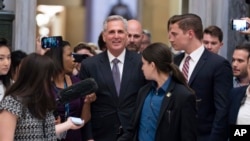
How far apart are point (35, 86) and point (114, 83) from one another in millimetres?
1910

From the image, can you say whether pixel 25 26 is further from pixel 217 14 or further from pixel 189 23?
pixel 189 23

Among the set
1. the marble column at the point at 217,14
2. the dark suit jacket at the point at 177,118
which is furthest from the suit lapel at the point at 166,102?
the marble column at the point at 217,14

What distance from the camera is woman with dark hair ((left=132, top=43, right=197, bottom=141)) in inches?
224

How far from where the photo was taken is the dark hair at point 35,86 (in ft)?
16.6

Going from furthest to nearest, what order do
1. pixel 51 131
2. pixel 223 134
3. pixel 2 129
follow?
pixel 223 134, pixel 51 131, pixel 2 129

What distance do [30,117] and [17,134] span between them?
0.15m

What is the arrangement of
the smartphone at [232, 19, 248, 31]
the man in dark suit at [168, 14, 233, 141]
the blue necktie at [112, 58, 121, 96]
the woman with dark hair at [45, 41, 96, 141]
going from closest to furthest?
1. the man in dark suit at [168, 14, 233, 141]
2. the woman with dark hair at [45, 41, 96, 141]
3. the blue necktie at [112, 58, 121, 96]
4. the smartphone at [232, 19, 248, 31]

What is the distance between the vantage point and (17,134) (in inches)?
199

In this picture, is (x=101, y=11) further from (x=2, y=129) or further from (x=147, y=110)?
(x=2, y=129)

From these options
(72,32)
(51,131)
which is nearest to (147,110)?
(51,131)

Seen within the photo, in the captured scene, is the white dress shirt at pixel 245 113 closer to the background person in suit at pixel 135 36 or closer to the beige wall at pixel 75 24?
the background person in suit at pixel 135 36

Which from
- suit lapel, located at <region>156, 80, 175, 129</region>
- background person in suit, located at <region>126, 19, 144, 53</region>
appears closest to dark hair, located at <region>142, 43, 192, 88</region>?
suit lapel, located at <region>156, 80, 175, 129</region>

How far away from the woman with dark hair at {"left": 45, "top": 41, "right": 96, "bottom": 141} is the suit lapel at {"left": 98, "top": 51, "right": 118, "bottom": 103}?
0.63 ft

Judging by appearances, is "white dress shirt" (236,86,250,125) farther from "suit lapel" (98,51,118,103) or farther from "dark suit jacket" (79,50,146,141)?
"suit lapel" (98,51,118,103)
